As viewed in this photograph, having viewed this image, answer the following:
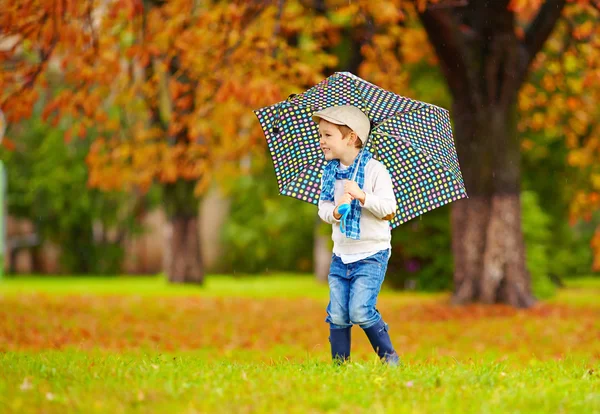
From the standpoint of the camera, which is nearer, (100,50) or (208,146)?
(100,50)

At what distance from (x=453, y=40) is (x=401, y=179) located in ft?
22.3

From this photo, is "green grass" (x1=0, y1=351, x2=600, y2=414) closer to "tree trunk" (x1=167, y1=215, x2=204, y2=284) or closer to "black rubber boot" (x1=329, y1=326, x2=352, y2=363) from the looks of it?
Result: "black rubber boot" (x1=329, y1=326, x2=352, y2=363)

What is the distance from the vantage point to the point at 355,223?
564cm

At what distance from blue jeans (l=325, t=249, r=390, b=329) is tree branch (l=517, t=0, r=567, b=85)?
7.90 meters

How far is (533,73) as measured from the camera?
1752cm

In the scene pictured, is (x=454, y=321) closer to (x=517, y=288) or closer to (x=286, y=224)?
(x=517, y=288)

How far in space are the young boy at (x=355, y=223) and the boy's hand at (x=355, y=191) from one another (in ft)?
0.10

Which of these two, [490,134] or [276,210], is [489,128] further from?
[276,210]

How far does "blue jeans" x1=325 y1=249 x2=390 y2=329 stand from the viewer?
565cm

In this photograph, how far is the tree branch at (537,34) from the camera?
12625mm

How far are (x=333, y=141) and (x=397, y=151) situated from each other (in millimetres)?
600

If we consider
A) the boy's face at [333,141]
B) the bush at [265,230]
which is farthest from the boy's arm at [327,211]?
the bush at [265,230]

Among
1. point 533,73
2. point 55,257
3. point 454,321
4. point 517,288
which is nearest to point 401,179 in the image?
point 454,321

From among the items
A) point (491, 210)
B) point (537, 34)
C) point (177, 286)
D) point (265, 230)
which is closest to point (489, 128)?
point (491, 210)
